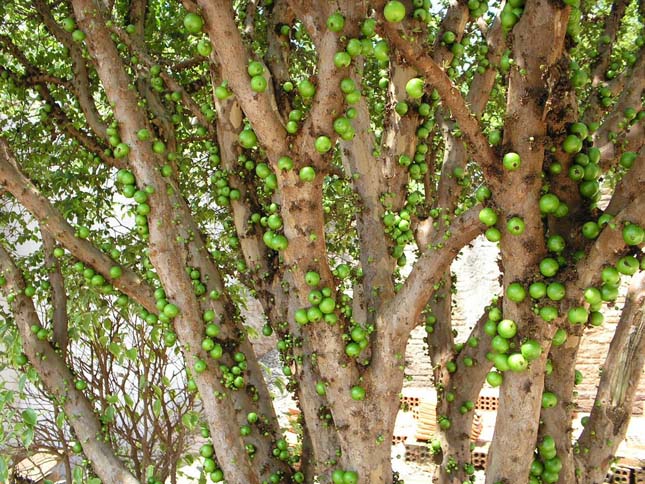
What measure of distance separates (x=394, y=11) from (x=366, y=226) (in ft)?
4.55

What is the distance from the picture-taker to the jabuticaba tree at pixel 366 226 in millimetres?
2119

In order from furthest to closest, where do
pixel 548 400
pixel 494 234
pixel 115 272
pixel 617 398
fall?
1. pixel 617 398
2. pixel 115 272
3. pixel 548 400
4. pixel 494 234

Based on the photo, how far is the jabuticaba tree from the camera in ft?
6.95

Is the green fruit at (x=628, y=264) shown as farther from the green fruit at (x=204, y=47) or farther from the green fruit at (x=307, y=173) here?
the green fruit at (x=204, y=47)

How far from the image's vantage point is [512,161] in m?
2.04

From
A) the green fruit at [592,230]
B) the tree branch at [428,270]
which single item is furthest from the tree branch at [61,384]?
the green fruit at [592,230]

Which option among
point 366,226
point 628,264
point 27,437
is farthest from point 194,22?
point 27,437

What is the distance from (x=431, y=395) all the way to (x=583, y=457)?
22.2 ft

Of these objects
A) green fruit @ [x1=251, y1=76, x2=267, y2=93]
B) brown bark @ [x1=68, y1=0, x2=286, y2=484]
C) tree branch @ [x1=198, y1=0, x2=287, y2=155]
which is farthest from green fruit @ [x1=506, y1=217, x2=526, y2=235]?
brown bark @ [x1=68, y1=0, x2=286, y2=484]

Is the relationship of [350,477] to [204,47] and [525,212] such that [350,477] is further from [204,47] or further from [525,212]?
[204,47]

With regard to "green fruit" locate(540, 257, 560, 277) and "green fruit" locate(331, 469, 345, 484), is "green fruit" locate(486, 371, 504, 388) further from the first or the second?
"green fruit" locate(331, 469, 345, 484)

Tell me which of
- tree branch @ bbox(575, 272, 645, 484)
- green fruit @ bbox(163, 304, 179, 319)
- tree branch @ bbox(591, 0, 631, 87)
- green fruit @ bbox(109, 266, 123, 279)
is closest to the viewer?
green fruit @ bbox(163, 304, 179, 319)

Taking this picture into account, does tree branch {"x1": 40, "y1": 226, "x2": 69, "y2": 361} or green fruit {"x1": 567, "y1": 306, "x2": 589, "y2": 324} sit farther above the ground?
tree branch {"x1": 40, "y1": 226, "x2": 69, "y2": 361}

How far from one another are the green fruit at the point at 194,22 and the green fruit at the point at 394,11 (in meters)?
0.81
